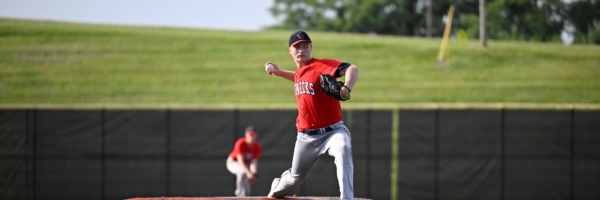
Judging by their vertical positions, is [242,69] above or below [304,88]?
above

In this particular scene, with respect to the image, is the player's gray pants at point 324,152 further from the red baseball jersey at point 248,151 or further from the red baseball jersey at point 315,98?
the red baseball jersey at point 248,151

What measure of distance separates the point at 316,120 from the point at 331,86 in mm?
606

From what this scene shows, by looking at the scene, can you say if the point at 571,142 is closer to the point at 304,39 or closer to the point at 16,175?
the point at 304,39

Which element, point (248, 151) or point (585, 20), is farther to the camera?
point (585, 20)

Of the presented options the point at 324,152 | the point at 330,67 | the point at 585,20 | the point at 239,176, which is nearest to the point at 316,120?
the point at 324,152

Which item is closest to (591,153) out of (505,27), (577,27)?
(577,27)

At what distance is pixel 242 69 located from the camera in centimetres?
3288

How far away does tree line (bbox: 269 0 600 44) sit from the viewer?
48906 millimetres

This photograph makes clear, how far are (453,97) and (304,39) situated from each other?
21267 millimetres

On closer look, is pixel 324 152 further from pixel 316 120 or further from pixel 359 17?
pixel 359 17

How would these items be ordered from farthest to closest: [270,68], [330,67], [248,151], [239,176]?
[248,151] → [239,176] → [270,68] → [330,67]

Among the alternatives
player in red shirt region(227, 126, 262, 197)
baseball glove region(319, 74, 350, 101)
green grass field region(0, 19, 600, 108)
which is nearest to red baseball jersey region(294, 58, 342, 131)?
baseball glove region(319, 74, 350, 101)

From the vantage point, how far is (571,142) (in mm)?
17375

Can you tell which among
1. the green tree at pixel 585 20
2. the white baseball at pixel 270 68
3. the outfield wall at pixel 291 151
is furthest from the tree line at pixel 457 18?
the white baseball at pixel 270 68
